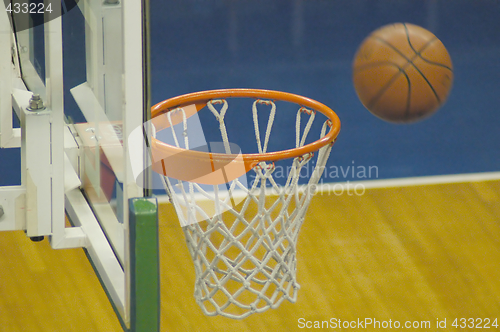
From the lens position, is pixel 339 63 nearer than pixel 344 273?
No

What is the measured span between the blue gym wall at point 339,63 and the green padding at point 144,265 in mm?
1837

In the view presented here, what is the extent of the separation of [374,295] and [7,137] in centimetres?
128

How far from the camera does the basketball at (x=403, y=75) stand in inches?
58.3

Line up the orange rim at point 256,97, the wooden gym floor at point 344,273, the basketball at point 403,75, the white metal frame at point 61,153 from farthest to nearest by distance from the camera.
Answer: the wooden gym floor at point 344,273 < the basketball at point 403,75 < the orange rim at point 256,97 < the white metal frame at point 61,153

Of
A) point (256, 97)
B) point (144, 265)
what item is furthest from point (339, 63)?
point (144, 265)

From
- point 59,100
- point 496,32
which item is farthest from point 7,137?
point 496,32

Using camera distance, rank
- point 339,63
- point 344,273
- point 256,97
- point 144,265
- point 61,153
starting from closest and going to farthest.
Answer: point 144,265 < point 61,153 < point 256,97 < point 344,273 < point 339,63

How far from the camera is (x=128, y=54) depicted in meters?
0.95

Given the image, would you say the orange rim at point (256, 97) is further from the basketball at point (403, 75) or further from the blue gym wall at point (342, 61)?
the blue gym wall at point (342, 61)

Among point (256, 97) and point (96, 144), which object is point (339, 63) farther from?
point (96, 144)

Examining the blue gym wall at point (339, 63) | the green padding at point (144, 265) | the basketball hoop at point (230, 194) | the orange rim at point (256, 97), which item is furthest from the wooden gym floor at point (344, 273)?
the green padding at point (144, 265)

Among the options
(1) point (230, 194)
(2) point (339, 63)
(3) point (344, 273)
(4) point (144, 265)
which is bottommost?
(3) point (344, 273)

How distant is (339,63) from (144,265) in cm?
303

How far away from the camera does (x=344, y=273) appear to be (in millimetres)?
2256
